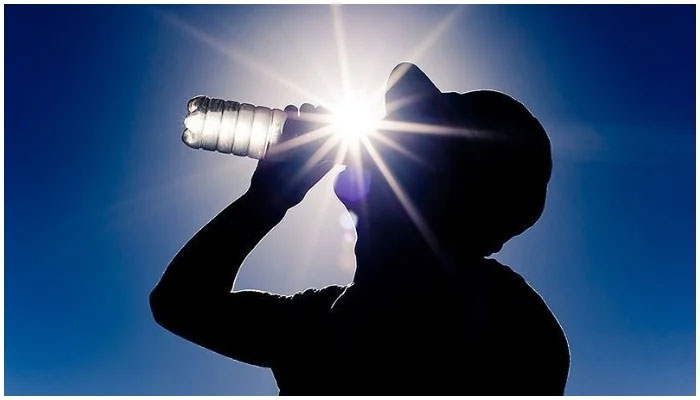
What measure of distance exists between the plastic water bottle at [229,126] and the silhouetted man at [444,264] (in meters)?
0.78

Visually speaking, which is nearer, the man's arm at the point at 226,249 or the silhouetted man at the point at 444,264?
the silhouetted man at the point at 444,264

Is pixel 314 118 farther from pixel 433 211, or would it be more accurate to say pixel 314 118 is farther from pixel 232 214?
pixel 433 211

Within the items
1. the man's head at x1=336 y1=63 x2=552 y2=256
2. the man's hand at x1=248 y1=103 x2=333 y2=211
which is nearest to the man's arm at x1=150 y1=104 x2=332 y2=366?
the man's hand at x1=248 y1=103 x2=333 y2=211

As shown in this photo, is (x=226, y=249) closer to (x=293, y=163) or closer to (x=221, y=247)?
(x=221, y=247)

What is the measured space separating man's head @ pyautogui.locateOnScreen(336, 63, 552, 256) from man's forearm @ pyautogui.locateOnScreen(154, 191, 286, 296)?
425 mm

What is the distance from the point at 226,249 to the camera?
184 centimetres

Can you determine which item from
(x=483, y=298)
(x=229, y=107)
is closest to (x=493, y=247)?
(x=483, y=298)

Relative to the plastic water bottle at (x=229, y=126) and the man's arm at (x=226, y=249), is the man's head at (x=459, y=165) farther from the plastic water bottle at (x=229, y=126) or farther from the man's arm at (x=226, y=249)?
the plastic water bottle at (x=229, y=126)

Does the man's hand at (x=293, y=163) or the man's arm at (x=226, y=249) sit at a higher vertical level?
the man's hand at (x=293, y=163)

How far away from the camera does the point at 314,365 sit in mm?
1740

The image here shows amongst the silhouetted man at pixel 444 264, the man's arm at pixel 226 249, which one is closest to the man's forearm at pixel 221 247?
the man's arm at pixel 226 249

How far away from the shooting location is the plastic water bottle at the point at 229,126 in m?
2.40

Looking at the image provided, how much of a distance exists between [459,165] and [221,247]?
0.85 metres

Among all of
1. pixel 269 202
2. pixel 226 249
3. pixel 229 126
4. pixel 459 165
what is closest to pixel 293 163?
pixel 269 202
